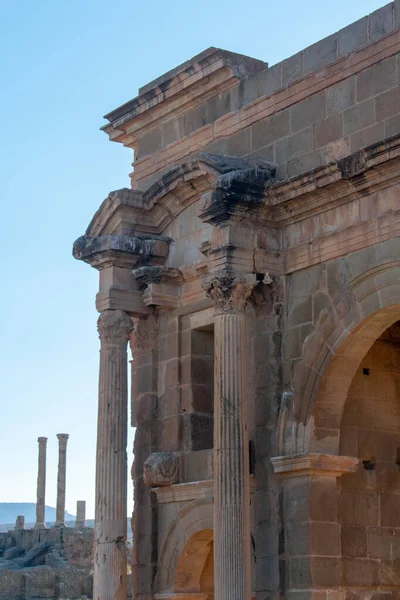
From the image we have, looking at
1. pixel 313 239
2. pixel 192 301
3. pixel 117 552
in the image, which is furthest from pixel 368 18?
pixel 117 552

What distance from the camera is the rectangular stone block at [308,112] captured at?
1510cm

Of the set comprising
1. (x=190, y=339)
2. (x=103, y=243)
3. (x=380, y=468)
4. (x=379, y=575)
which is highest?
(x=103, y=243)

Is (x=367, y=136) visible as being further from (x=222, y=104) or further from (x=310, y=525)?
(x=310, y=525)

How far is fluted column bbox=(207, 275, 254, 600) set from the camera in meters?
14.2

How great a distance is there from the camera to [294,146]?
15.4 metres

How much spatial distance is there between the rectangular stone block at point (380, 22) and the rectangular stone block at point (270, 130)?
1.55 m

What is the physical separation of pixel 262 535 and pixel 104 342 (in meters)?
3.52

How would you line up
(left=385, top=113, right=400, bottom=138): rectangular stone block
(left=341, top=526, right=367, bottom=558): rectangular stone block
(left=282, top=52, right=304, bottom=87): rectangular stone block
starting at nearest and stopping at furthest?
1. (left=385, top=113, right=400, bottom=138): rectangular stone block
2. (left=341, top=526, right=367, bottom=558): rectangular stone block
3. (left=282, top=52, right=304, bottom=87): rectangular stone block

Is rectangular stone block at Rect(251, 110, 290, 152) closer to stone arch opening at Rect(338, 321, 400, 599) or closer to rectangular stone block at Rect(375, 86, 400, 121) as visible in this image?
rectangular stone block at Rect(375, 86, 400, 121)

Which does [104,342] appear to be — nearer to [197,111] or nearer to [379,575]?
[197,111]

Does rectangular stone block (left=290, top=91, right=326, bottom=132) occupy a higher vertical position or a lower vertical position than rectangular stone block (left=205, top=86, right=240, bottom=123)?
lower

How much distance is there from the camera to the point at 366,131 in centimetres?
1438

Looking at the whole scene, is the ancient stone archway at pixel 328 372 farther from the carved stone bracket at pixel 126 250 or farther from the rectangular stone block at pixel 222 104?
the rectangular stone block at pixel 222 104

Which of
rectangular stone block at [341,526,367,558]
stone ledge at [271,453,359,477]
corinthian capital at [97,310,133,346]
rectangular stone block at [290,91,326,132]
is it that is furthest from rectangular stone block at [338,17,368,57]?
rectangular stone block at [341,526,367,558]
